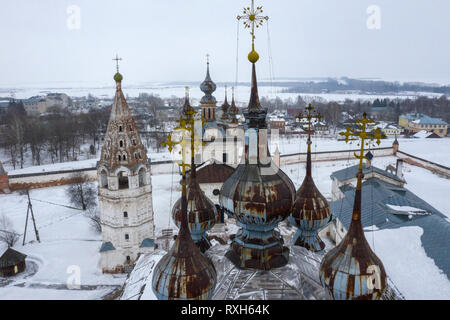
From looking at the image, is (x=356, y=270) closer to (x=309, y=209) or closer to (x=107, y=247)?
(x=309, y=209)

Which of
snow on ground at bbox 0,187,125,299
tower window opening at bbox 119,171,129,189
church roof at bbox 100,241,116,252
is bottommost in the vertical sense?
snow on ground at bbox 0,187,125,299

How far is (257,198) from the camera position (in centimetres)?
604

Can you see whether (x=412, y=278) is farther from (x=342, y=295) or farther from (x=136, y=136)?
(x=136, y=136)

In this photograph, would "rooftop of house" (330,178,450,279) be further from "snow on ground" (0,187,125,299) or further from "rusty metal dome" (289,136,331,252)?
"snow on ground" (0,187,125,299)

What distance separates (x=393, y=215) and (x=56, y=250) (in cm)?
2002

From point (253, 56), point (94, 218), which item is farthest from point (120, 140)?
point (253, 56)

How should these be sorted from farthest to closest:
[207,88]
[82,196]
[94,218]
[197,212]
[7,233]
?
[82,196] < [207,88] < [94,218] < [7,233] < [197,212]

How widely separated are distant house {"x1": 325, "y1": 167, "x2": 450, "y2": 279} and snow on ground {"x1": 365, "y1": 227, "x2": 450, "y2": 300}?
0.87ft

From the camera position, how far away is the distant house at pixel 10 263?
1909 centimetres

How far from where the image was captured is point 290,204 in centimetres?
628

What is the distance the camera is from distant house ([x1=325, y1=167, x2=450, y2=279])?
12867 mm

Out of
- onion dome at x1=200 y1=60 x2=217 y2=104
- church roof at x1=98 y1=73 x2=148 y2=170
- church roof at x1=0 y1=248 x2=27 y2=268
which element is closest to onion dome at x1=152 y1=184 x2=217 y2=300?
church roof at x1=98 y1=73 x2=148 y2=170

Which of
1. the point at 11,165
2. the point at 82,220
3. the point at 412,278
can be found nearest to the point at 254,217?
the point at 412,278
